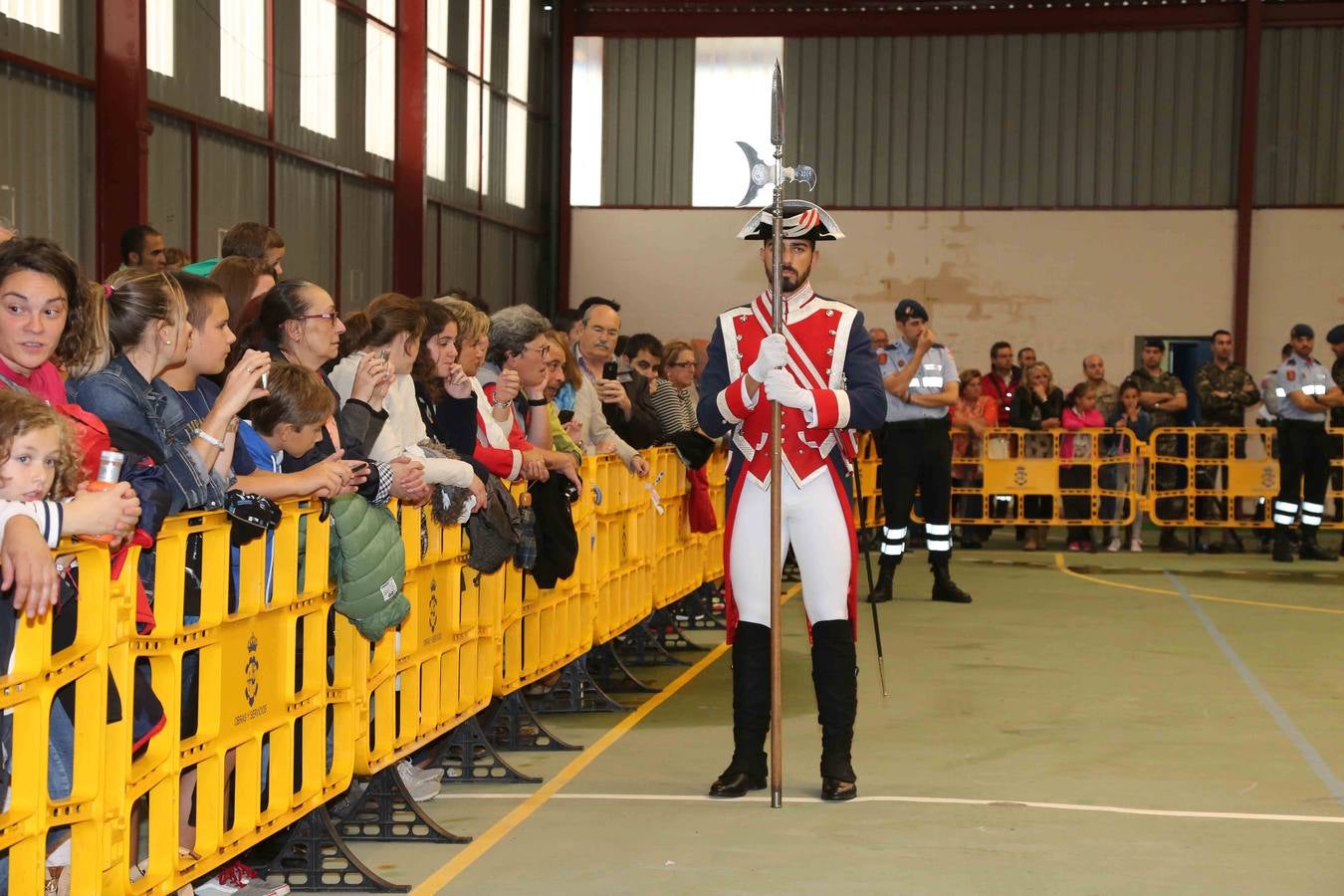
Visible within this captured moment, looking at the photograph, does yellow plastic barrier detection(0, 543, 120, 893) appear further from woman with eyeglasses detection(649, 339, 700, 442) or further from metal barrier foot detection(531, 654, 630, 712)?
woman with eyeglasses detection(649, 339, 700, 442)

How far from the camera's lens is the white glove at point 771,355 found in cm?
615

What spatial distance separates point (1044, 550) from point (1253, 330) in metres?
8.72

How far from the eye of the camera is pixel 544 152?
2602 cm

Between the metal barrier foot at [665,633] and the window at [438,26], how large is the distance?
12.3 m

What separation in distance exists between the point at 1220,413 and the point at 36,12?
12.4m

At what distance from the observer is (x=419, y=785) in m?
6.35

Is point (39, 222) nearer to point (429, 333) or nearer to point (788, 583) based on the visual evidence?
point (788, 583)

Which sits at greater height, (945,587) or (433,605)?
(433,605)

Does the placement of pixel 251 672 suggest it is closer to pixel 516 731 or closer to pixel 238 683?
pixel 238 683

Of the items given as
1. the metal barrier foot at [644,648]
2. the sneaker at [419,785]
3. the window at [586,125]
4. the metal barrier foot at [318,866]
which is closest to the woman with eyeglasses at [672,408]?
the metal barrier foot at [644,648]

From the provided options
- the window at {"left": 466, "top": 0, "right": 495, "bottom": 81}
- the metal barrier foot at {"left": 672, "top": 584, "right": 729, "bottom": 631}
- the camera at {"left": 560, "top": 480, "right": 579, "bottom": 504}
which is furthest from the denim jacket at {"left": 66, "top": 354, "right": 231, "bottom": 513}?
the window at {"left": 466, "top": 0, "right": 495, "bottom": 81}

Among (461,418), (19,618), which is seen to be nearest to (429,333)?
(461,418)

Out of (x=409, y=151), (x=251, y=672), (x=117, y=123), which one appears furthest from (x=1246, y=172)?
(x=251, y=672)

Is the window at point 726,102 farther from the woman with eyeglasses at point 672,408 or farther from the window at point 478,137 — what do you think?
the woman with eyeglasses at point 672,408
